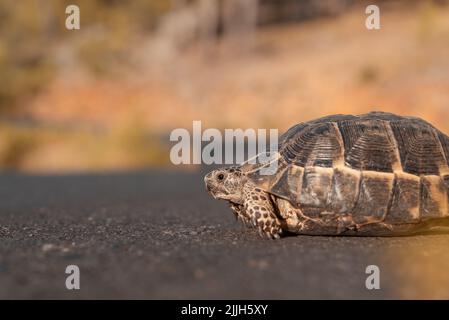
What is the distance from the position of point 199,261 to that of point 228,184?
150 centimetres

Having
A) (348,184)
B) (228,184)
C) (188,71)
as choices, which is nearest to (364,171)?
(348,184)

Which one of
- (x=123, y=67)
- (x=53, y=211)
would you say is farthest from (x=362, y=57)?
(x=53, y=211)

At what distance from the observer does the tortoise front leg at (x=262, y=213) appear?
539cm

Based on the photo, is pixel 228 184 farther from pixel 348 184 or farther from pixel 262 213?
pixel 348 184

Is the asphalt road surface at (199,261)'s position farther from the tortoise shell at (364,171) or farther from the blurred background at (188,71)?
the blurred background at (188,71)

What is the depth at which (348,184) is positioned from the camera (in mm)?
5328

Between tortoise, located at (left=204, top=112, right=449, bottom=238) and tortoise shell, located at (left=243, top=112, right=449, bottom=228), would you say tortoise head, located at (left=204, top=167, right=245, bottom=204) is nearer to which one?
tortoise, located at (left=204, top=112, right=449, bottom=238)

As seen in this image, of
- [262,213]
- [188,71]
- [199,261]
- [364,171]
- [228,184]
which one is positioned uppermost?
[188,71]

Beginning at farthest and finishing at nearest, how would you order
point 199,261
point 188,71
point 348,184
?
point 188,71, point 348,184, point 199,261

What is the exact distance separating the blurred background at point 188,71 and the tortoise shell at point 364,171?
13.3 meters

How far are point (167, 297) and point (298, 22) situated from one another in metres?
43.4

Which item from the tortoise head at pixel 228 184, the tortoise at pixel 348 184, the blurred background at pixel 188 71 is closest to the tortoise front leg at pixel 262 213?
the tortoise at pixel 348 184

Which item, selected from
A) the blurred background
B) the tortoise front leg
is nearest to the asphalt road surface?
the tortoise front leg

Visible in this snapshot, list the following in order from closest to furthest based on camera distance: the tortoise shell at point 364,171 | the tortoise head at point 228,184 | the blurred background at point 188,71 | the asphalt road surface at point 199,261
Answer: the asphalt road surface at point 199,261 < the tortoise shell at point 364,171 < the tortoise head at point 228,184 < the blurred background at point 188,71
